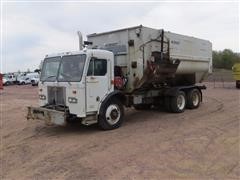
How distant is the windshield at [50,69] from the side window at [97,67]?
124 cm

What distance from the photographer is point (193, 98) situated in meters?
13.4

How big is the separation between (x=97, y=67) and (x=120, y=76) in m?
1.59

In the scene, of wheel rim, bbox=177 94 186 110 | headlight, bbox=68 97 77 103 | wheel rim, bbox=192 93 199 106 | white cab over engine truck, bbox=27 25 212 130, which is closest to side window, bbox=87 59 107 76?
white cab over engine truck, bbox=27 25 212 130

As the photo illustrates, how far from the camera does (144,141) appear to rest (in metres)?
7.67

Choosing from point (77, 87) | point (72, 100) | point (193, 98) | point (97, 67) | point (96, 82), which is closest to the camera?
point (77, 87)

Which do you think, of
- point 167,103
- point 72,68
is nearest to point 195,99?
point 167,103

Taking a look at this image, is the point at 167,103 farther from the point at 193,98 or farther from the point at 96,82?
the point at 96,82

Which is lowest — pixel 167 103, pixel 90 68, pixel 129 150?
pixel 129 150

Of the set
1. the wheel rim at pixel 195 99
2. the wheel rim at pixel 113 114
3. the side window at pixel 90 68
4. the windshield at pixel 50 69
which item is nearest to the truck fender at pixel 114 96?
the wheel rim at pixel 113 114

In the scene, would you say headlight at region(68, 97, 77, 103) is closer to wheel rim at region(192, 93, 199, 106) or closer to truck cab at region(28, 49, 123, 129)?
truck cab at region(28, 49, 123, 129)

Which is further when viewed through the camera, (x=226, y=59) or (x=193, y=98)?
(x=226, y=59)

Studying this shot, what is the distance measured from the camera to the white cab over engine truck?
8.76 meters

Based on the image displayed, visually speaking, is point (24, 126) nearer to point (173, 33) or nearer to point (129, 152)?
point (129, 152)

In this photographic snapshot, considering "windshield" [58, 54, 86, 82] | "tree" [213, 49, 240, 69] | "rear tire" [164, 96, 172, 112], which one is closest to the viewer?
"windshield" [58, 54, 86, 82]
